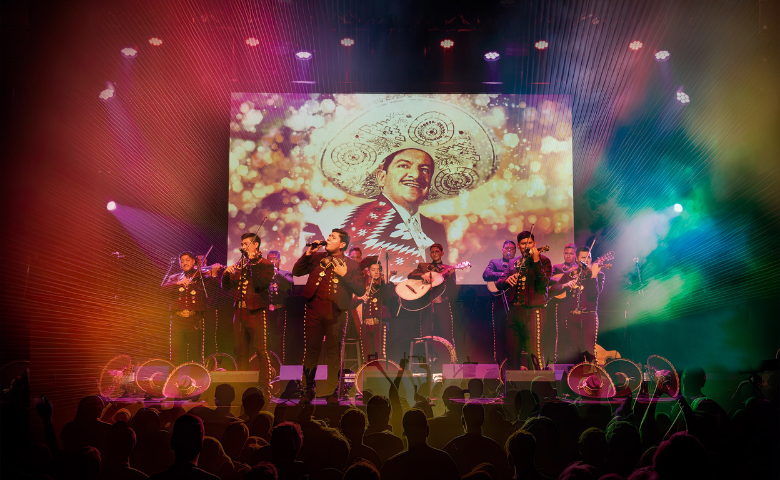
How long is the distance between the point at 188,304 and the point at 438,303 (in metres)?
3.04

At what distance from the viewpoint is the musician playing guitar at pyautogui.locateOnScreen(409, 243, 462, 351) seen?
7121 millimetres

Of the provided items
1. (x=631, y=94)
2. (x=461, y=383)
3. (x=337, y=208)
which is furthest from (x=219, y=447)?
(x=631, y=94)

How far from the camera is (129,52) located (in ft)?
21.1

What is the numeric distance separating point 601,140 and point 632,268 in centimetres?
179

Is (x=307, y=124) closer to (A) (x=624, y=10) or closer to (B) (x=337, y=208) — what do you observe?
(B) (x=337, y=208)

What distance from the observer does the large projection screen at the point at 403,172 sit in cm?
741

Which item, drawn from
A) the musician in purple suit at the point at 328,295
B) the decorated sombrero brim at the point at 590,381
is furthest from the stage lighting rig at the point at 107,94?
the decorated sombrero brim at the point at 590,381

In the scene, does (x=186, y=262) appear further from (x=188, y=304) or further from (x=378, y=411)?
(x=378, y=411)

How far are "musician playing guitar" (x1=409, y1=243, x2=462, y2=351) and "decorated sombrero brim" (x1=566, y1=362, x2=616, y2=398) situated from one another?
2.02 meters

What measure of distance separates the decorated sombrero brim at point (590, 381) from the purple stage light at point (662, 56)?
401cm

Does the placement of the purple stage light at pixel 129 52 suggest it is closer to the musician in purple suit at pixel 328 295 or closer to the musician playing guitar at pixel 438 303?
the musician in purple suit at pixel 328 295

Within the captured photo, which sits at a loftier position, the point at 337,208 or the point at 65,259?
the point at 337,208

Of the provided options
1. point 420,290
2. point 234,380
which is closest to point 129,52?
point 234,380

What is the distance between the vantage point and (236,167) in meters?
7.51
